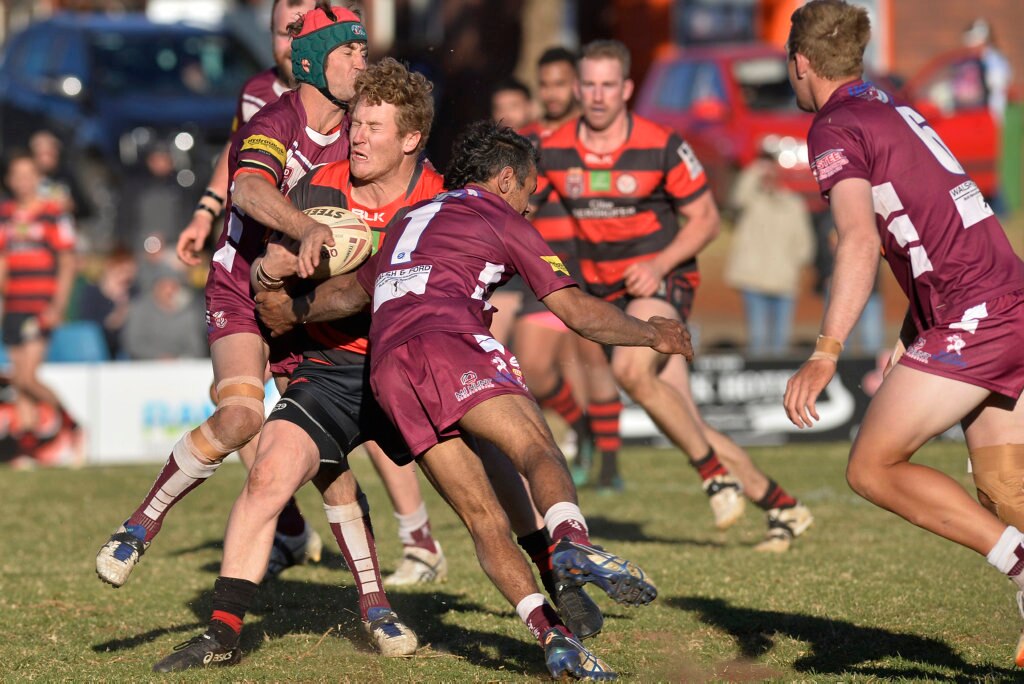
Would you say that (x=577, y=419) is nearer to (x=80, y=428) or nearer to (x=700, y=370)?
(x=700, y=370)

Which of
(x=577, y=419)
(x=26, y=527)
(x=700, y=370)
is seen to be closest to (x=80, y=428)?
(x=26, y=527)

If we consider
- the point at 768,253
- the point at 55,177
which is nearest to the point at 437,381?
the point at 768,253

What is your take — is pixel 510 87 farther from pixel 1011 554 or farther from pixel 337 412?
pixel 1011 554

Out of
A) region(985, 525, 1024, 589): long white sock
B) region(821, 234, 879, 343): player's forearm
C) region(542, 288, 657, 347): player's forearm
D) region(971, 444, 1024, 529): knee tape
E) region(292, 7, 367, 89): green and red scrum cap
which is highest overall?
region(292, 7, 367, 89): green and red scrum cap

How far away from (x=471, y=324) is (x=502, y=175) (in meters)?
0.60

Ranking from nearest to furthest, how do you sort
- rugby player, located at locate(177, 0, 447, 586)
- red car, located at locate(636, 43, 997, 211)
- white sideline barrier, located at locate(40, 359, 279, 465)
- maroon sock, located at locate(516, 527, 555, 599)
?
maroon sock, located at locate(516, 527, 555, 599)
rugby player, located at locate(177, 0, 447, 586)
white sideline barrier, located at locate(40, 359, 279, 465)
red car, located at locate(636, 43, 997, 211)

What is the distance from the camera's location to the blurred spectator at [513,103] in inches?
401

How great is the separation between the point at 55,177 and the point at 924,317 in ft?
38.8

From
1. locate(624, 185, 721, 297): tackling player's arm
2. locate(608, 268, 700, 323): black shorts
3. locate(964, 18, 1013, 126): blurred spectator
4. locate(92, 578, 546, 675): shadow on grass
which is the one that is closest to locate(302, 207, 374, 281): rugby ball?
locate(92, 578, 546, 675): shadow on grass

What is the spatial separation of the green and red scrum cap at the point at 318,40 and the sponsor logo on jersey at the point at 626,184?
2.80m

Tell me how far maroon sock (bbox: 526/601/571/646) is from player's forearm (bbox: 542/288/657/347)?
0.94 metres

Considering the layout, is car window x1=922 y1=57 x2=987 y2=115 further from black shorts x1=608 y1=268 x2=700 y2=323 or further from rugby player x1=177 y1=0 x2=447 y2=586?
rugby player x1=177 y1=0 x2=447 y2=586

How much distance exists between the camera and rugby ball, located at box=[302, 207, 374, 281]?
545 cm

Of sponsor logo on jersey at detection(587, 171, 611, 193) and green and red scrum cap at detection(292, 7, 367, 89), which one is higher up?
green and red scrum cap at detection(292, 7, 367, 89)
